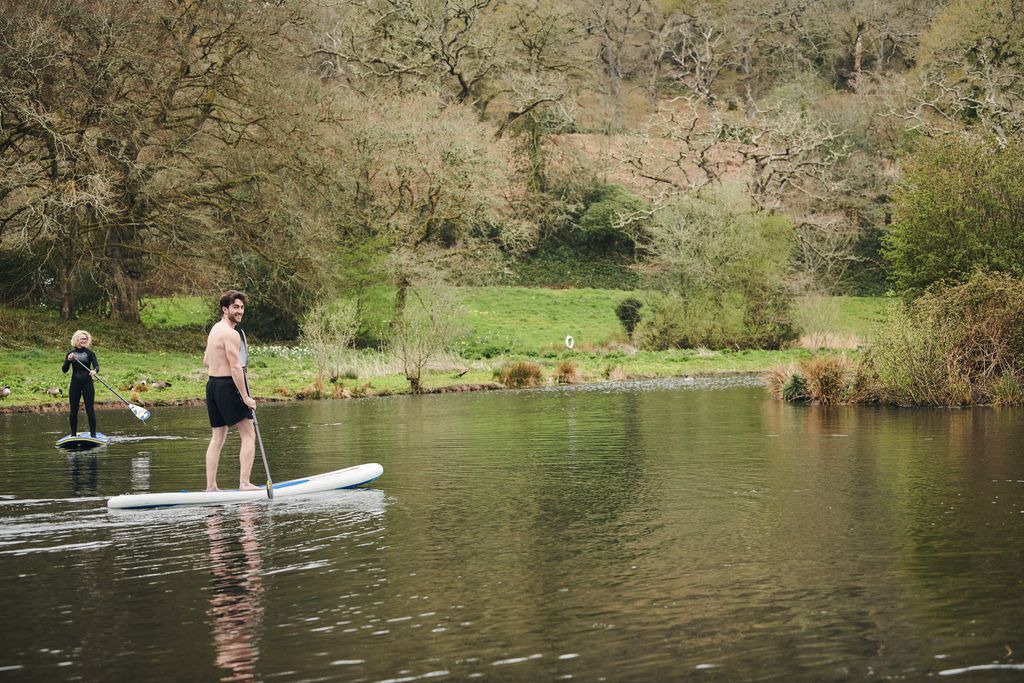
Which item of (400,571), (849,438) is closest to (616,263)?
(849,438)

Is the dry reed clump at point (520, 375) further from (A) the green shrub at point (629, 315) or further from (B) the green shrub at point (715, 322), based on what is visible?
(A) the green shrub at point (629, 315)

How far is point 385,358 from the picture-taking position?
38.4 meters

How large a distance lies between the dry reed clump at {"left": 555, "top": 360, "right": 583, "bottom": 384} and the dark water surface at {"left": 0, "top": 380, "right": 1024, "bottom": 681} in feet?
60.2

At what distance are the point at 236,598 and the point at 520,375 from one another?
26945 millimetres

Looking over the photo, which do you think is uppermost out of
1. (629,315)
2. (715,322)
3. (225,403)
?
(629,315)

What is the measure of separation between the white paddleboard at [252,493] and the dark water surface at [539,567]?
15 centimetres

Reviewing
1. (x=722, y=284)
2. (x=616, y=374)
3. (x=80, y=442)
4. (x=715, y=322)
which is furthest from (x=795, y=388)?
(x=722, y=284)

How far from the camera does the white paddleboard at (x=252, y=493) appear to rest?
1244 centimetres

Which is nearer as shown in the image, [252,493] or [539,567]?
[539,567]

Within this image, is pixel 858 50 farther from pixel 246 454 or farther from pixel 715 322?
pixel 246 454

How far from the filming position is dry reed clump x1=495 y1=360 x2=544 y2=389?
35125 millimetres

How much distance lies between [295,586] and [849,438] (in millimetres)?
12042

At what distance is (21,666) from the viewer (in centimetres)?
691

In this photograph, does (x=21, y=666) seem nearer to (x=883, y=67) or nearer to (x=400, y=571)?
(x=400, y=571)
